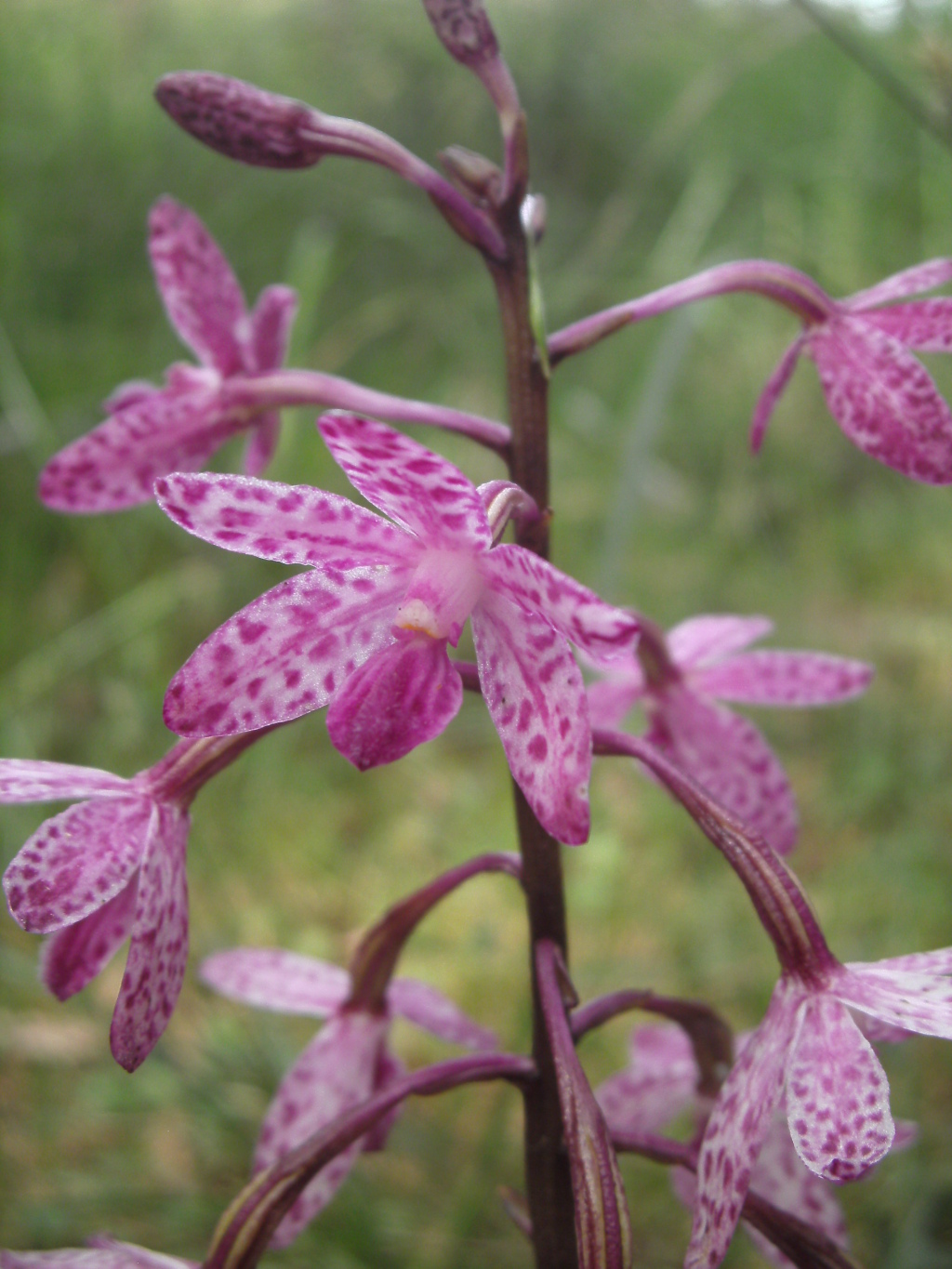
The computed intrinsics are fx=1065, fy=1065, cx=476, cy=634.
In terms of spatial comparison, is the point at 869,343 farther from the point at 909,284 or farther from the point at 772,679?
the point at 772,679

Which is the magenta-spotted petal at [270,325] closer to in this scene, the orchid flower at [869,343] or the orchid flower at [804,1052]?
the orchid flower at [869,343]

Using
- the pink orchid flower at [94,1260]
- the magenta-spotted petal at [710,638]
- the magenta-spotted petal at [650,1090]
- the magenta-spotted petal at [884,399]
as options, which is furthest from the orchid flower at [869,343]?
the pink orchid flower at [94,1260]

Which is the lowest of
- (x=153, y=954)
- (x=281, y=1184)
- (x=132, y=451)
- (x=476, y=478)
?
(x=476, y=478)

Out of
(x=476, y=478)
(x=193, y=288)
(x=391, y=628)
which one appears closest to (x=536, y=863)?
(x=391, y=628)

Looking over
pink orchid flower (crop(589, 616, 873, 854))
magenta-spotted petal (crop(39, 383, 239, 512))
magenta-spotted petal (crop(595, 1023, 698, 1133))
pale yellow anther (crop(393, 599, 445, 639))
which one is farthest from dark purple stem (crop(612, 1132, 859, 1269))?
magenta-spotted petal (crop(39, 383, 239, 512))

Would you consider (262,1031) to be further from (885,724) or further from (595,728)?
(885,724)
